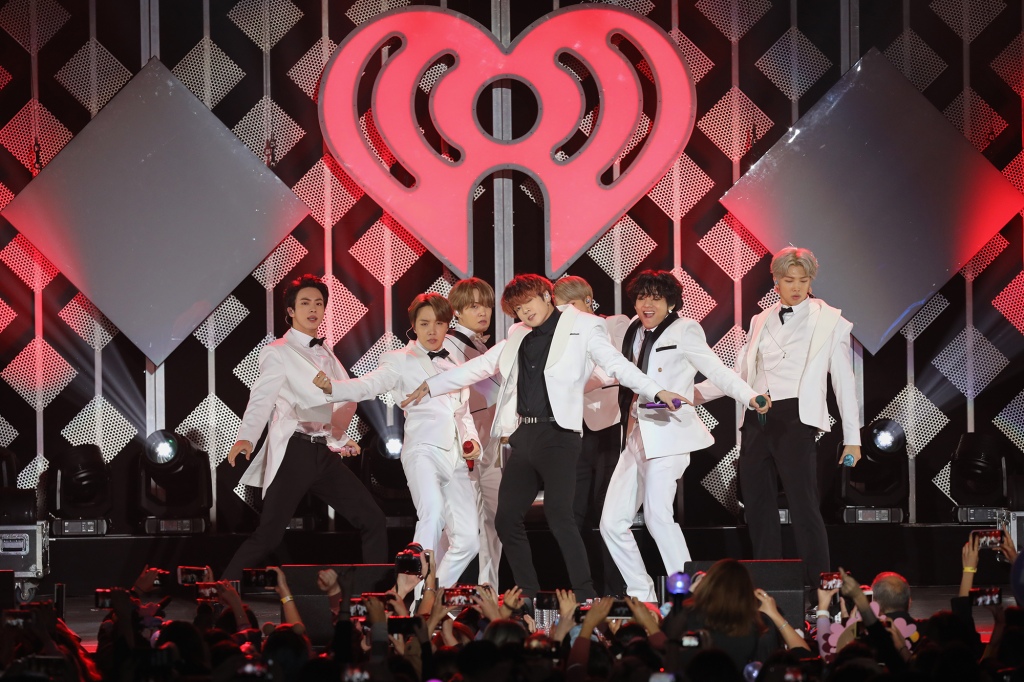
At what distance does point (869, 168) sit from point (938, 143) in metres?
0.51

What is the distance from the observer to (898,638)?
409 centimetres

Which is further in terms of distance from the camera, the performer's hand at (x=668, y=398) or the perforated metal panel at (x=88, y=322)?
the perforated metal panel at (x=88, y=322)

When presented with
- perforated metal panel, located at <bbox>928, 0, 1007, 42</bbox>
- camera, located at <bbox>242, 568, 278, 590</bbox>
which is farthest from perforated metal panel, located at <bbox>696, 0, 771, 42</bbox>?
camera, located at <bbox>242, 568, 278, 590</bbox>

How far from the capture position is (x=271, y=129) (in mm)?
8695

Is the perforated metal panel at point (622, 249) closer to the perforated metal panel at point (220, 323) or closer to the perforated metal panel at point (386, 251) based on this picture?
the perforated metal panel at point (386, 251)

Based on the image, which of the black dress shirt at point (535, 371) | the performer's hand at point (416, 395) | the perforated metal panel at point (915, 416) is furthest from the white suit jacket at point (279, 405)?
the perforated metal panel at point (915, 416)

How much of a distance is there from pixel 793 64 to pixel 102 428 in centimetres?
553

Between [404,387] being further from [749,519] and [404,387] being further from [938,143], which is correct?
[938,143]

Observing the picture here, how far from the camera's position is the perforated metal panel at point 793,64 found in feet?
28.7

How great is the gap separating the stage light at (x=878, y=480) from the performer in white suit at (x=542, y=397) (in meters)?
2.48

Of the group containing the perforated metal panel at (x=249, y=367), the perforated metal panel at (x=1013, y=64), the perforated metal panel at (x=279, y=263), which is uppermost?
the perforated metal panel at (x=1013, y=64)

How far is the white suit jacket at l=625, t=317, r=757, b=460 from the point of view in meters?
6.32

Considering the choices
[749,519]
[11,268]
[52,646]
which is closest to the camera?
[52,646]

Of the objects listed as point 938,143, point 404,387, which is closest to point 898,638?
point 404,387
